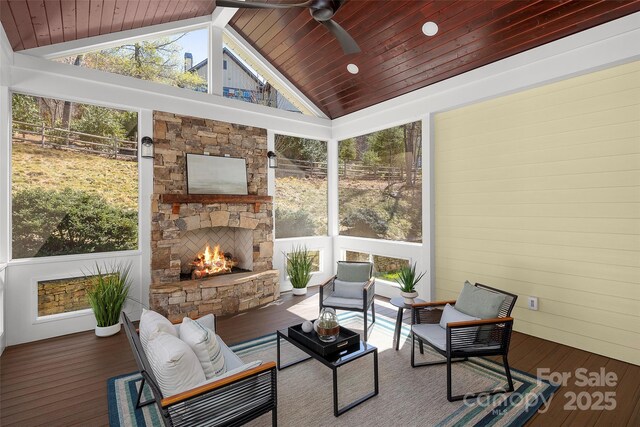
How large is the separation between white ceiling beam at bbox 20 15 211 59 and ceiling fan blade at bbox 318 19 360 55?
110 inches

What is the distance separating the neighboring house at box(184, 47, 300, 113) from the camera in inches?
216

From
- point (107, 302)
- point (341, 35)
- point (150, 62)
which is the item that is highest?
point (150, 62)

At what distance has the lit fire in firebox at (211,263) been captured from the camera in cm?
540

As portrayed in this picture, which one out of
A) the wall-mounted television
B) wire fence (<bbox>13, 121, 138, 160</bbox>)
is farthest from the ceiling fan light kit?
wire fence (<bbox>13, 121, 138, 160</bbox>)

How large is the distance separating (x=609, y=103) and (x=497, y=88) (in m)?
1.21

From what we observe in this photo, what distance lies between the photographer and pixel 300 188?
22.2 ft

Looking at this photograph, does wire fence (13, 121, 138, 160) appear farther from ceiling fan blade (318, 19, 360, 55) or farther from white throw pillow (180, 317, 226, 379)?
white throw pillow (180, 317, 226, 379)

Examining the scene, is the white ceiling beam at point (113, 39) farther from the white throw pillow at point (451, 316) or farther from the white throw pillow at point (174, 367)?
the white throw pillow at point (451, 316)

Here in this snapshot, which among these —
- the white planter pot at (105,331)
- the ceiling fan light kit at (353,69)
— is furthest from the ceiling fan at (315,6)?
the white planter pot at (105,331)

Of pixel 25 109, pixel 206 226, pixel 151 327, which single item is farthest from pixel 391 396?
pixel 25 109

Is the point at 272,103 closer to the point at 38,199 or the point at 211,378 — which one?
the point at 38,199

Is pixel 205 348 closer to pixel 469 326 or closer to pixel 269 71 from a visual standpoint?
pixel 469 326

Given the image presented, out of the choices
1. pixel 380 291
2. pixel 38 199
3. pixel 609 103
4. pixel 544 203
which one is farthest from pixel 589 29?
pixel 38 199

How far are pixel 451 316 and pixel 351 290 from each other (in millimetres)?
1516
